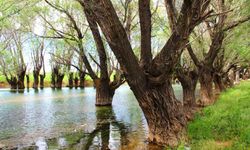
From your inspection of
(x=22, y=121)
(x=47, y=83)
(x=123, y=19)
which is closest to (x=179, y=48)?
(x=22, y=121)

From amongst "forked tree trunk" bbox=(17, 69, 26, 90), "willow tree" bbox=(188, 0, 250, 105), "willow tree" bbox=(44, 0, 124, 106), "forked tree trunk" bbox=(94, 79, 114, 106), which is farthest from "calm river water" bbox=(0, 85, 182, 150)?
"forked tree trunk" bbox=(17, 69, 26, 90)

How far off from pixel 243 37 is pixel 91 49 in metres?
13.6

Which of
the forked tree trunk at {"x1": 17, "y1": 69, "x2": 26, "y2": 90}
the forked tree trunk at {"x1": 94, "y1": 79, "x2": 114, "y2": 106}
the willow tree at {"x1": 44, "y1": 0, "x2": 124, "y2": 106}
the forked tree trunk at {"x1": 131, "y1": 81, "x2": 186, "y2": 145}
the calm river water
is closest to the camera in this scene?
the forked tree trunk at {"x1": 131, "y1": 81, "x2": 186, "y2": 145}

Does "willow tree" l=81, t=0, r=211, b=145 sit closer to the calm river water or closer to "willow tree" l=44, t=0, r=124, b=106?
the calm river water

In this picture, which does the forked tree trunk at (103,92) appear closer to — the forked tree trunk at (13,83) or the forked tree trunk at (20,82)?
the forked tree trunk at (20,82)

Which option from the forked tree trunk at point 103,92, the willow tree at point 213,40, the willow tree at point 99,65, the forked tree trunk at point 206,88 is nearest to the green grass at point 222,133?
the willow tree at point 213,40

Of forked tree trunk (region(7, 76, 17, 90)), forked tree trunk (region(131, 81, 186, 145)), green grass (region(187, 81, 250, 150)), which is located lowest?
green grass (region(187, 81, 250, 150))

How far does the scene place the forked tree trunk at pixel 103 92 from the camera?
981 inches

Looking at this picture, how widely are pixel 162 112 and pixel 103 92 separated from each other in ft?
49.7

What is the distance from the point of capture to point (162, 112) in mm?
10461

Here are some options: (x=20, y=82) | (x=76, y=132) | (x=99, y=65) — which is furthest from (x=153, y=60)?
(x=20, y=82)

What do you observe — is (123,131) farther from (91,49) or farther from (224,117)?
(91,49)

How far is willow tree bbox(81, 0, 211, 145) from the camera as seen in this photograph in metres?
9.25

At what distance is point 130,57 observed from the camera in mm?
9711
